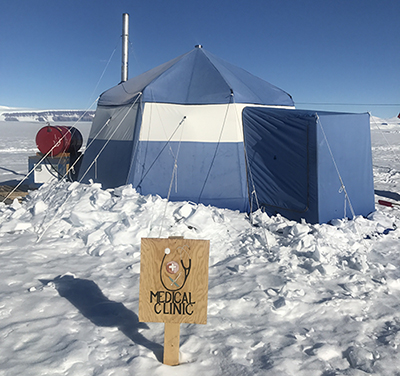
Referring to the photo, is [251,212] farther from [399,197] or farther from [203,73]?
[399,197]

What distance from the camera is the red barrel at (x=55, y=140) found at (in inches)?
360

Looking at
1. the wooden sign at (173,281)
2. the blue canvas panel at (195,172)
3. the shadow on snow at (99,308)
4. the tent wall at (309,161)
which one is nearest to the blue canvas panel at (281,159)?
the tent wall at (309,161)

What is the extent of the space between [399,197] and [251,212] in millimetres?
5268

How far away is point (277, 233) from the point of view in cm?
582

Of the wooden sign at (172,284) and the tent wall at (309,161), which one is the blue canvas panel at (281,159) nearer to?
the tent wall at (309,161)

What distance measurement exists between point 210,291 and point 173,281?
1483 millimetres

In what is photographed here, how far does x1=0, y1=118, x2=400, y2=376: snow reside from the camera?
109 inches

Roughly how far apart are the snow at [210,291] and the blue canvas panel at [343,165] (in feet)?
1.08

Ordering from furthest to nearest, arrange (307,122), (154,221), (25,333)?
1. (307,122)
2. (154,221)
3. (25,333)

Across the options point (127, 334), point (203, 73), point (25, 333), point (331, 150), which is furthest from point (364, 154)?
point (25, 333)

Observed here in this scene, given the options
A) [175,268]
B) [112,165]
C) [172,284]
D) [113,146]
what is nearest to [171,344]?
[172,284]

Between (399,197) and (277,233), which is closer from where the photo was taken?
(277,233)

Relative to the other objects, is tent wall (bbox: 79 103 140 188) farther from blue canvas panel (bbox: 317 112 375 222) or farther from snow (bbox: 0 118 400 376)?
blue canvas panel (bbox: 317 112 375 222)

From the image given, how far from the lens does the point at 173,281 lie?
2605 millimetres
